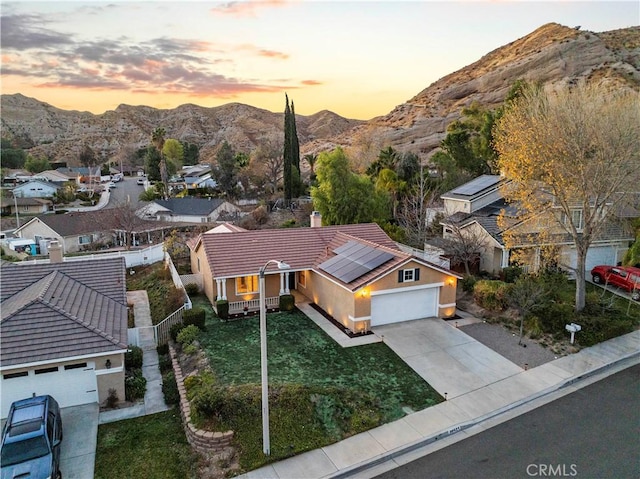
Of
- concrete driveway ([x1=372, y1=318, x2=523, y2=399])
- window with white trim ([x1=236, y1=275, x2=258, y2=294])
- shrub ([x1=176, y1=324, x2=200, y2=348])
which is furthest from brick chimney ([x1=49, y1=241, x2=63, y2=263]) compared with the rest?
concrete driveway ([x1=372, y1=318, x2=523, y2=399])

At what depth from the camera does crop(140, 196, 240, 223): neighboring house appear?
53938 millimetres

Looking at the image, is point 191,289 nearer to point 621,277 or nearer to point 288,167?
point 621,277

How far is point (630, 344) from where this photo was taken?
60.9 ft

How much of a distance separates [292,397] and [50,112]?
23292 cm

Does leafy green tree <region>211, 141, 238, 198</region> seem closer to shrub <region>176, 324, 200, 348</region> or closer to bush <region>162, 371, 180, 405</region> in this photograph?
shrub <region>176, 324, 200, 348</region>

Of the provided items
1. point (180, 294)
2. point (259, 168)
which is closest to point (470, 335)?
point (180, 294)

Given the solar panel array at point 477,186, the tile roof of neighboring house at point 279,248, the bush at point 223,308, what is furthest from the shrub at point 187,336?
the solar panel array at point 477,186

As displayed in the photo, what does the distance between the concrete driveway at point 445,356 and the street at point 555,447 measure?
7.01 feet

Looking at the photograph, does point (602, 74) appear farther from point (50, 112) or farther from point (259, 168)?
point (50, 112)

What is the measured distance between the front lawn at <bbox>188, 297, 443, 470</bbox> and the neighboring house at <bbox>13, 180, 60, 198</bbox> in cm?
6964

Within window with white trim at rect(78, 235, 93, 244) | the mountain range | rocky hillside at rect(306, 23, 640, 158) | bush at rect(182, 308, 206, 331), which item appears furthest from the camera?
rocky hillside at rect(306, 23, 640, 158)

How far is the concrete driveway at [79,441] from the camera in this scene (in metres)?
11.1

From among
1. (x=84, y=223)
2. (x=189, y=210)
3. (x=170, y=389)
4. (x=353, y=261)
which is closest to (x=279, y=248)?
(x=353, y=261)

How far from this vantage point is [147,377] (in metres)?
16.1
